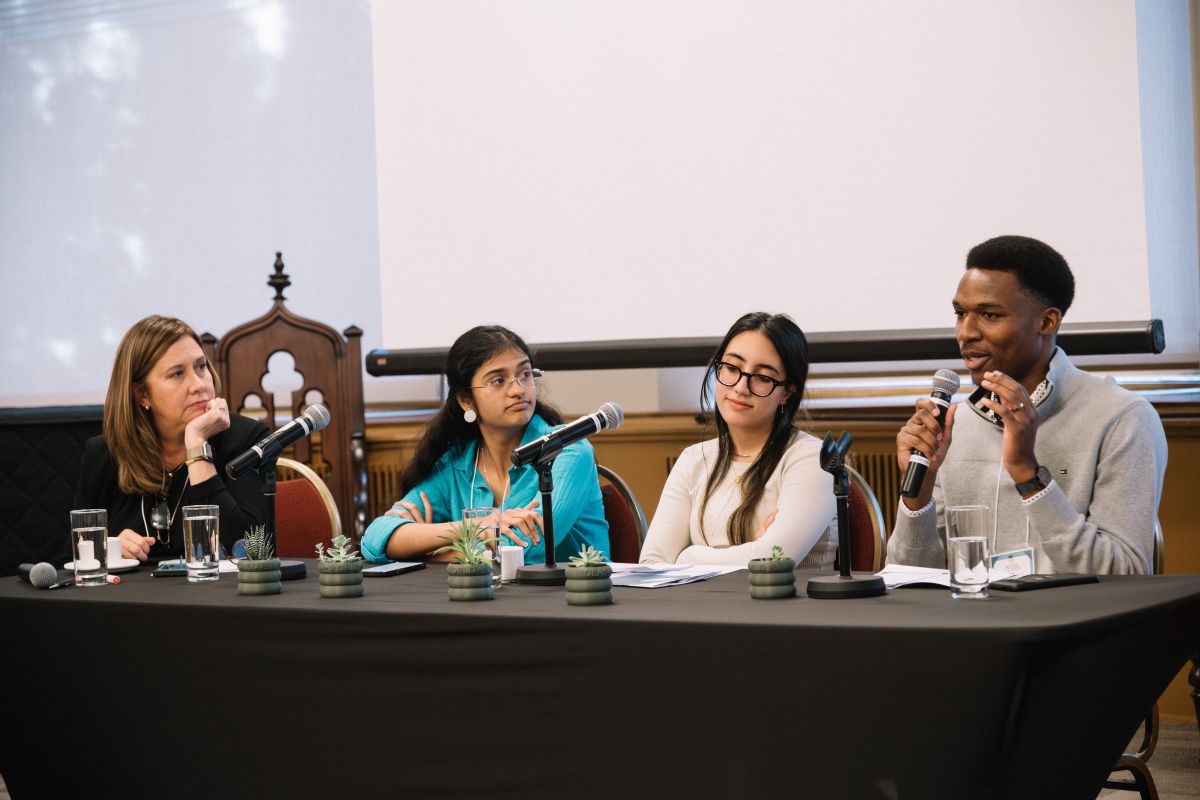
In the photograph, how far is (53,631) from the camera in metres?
2.09

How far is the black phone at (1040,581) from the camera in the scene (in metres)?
1.70

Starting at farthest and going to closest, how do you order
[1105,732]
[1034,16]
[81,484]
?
[1034,16]
[81,484]
[1105,732]

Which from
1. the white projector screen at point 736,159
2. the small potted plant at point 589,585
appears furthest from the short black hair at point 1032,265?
the white projector screen at point 736,159

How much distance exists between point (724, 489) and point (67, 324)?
3.58m

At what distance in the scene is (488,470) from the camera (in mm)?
2684

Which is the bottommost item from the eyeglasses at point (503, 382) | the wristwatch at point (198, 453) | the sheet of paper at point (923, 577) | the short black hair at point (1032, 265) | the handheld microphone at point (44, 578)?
the sheet of paper at point (923, 577)

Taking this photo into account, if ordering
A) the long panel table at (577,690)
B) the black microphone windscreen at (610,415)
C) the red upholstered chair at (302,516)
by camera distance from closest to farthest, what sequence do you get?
the long panel table at (577,690) → the black microphone windscreen at (610,415) → the red upholstered chair at (302,516)

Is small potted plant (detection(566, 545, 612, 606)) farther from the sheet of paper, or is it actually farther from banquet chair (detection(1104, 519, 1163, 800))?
banquet chair (detection(1104, 519, 1163, 800))

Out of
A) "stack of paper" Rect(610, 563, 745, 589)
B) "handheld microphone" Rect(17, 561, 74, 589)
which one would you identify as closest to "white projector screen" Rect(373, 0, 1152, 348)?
"stack of paper" Rect(610, 563, 745, 589)

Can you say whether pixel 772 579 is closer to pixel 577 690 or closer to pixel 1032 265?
pixel 577 690

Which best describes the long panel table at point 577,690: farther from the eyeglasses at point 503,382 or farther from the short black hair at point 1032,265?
the short black hair at point 1032,265

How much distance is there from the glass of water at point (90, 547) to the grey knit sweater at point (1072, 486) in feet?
4.70

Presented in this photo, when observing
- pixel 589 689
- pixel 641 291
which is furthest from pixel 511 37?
pixel 589 689

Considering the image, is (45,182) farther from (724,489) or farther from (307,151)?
(724,489)
